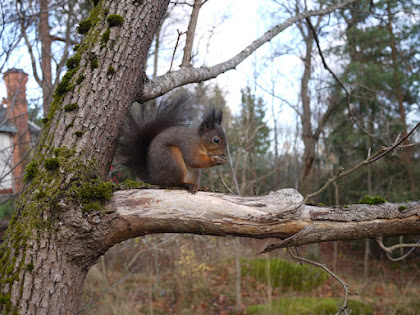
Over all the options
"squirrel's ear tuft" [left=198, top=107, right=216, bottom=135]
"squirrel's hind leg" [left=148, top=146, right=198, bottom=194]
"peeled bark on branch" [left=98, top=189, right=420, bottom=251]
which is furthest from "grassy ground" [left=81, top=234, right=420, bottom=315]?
"peeled bark on branch" [left=98, top=189, right=420, bottom=251]

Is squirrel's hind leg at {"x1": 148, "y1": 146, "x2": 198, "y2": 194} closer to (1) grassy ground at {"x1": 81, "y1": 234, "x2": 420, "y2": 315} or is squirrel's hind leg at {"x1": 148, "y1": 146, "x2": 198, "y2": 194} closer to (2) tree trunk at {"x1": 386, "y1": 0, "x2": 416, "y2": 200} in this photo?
(1) grassy ground at {"x1": 81, "y1": 234, "x2": 420, "y2": 315}

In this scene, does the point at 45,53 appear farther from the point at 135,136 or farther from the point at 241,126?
the point at 241,126

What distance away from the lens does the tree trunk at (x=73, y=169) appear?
4.90 ft

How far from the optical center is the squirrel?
2367mm

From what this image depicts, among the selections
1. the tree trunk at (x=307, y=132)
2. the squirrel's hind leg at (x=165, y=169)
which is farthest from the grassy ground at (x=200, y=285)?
the squirrel's hind leg at (x=165, y=169)

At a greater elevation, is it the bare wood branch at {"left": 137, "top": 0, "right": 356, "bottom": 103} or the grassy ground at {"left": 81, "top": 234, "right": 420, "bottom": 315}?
the bare wood branch at {"left": 137, "top": 0, "right": 356, "bottom": 103}

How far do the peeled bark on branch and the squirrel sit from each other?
2.03 feet

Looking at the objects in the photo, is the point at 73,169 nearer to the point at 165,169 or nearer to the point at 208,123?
the point at 165,169

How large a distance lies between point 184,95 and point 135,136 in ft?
1.53

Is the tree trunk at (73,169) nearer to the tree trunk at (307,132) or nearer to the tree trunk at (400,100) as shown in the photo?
the tree trunk at (307,132)

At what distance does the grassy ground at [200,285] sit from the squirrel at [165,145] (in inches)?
141

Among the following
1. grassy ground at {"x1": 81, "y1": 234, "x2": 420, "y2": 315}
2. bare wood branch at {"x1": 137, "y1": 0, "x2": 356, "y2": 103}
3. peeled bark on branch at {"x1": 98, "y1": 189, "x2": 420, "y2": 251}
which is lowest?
grassy ground at {"x1": 81, "y1": 234, "x2": 420, "y2": 315}

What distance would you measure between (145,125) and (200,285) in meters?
5.92

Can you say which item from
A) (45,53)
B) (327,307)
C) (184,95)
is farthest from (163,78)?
(327,307)
